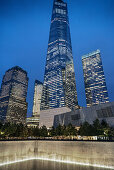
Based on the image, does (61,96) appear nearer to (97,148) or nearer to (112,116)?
(112,116)

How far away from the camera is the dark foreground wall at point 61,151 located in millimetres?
27416

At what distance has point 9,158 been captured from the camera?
33.0m

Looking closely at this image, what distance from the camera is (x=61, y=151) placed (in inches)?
1350

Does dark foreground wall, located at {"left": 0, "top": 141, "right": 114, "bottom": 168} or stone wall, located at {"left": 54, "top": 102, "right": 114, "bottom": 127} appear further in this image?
stone wall, located at {"left": 54, "top": 102, "right": 114, "bottom": 127}

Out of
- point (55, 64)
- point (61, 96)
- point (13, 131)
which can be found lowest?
point (13, 131)

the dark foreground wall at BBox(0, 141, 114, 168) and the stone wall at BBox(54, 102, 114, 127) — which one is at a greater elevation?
the stone wall at BBox(54, 102, 114, 127)

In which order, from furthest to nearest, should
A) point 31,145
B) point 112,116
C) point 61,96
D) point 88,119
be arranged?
1. point 61,96
2. point 88,119
3. point 112,116
4. point 31,145

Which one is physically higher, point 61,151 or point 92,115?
point 92,115

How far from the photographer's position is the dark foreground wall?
27416 millimetres

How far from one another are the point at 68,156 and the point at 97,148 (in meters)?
8.83

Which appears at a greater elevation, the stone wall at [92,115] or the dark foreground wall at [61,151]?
the stone wall at [92,115]

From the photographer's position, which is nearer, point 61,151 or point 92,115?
point 61,151

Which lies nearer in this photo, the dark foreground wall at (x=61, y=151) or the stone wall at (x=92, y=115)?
the dark foreground wall at (x=61, y=151)

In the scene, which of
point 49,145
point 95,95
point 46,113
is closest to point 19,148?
point 49,145
